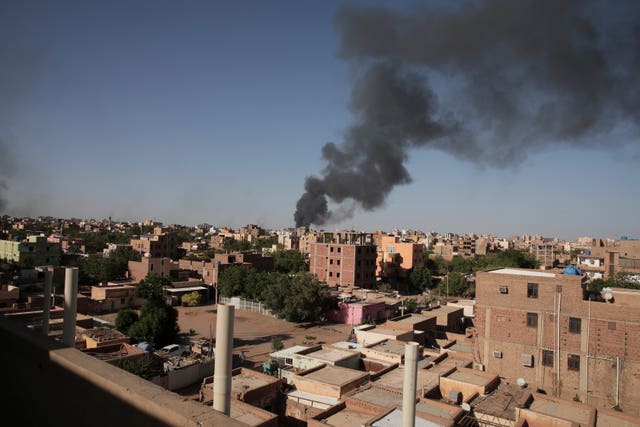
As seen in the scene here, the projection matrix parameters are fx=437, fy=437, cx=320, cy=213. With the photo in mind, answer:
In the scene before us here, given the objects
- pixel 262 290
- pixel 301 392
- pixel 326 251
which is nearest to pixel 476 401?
pixel 301 392

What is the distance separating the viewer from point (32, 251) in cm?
4056

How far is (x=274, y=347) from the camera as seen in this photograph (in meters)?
20.7

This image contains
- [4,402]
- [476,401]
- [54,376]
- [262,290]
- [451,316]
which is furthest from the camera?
[262,290]

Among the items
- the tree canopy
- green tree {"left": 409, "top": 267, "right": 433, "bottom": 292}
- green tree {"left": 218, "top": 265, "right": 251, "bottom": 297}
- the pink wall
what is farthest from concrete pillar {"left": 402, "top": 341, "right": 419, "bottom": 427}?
green tree {"left": 409, "top": 267, "right": 433, "bottom": 292}

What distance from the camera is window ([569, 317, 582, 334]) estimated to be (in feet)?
49.2

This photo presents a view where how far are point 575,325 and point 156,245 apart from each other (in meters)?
47.7

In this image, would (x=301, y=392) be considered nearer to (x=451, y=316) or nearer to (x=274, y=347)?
(x=274, y=347)

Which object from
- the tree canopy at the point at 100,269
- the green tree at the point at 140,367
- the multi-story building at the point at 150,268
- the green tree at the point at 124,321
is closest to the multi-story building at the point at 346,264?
the multi-story building at the point at 150,268

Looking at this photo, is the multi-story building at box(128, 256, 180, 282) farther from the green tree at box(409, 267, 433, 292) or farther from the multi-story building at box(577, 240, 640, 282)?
the multi-story building at box(577, 240, 640, 282)

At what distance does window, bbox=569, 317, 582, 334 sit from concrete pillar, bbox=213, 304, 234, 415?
47.7ft

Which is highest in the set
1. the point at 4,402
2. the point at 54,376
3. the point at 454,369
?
the point at 54,376

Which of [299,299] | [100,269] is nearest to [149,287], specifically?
[100,269]

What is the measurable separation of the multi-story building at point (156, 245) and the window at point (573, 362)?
45.7 metres

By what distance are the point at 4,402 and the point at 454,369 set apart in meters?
13.1
